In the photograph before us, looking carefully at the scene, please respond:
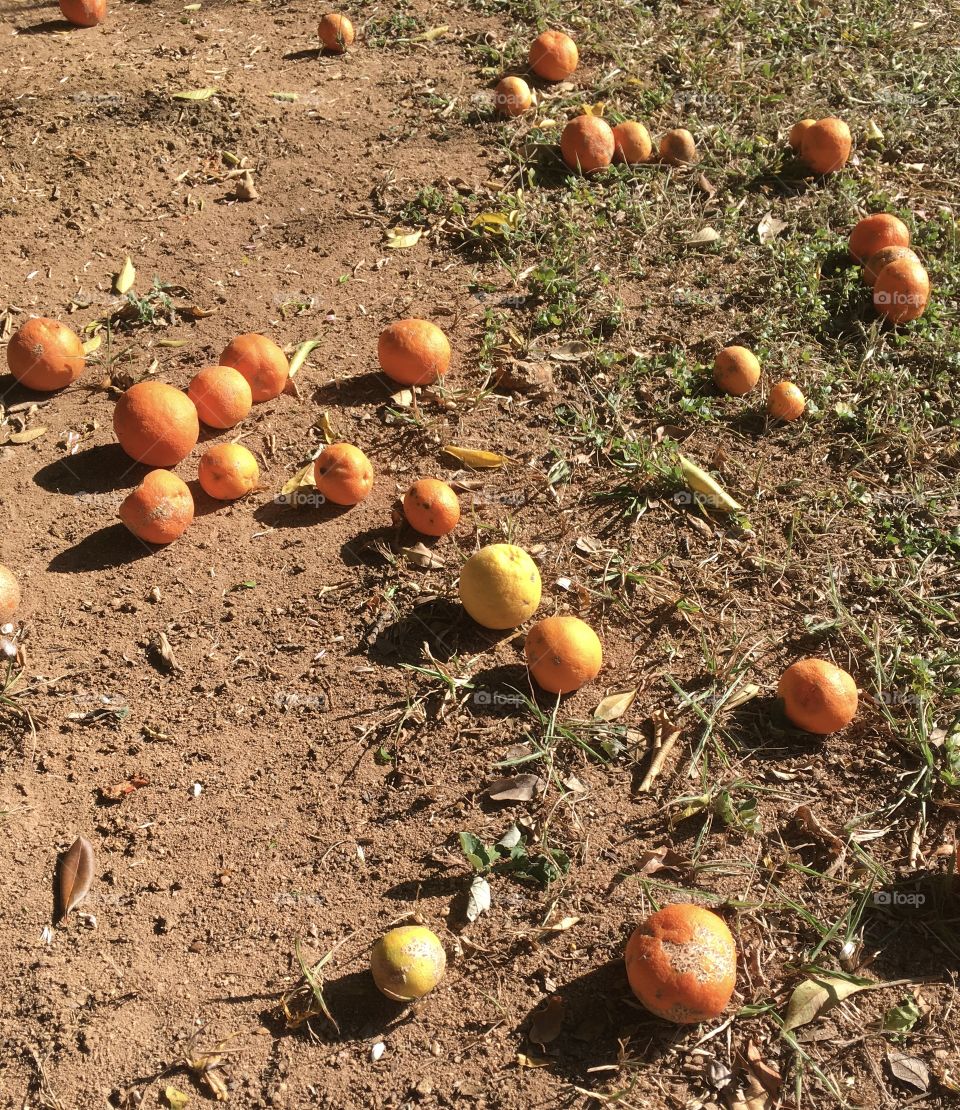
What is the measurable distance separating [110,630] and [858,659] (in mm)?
2992

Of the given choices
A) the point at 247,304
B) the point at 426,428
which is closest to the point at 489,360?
the point at 426,428

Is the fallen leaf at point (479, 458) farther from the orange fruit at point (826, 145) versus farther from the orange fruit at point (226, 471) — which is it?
the orange fruit at point (826, 145)

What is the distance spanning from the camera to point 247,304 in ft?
17.8

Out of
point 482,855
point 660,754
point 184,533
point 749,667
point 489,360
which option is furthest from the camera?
point 489,360

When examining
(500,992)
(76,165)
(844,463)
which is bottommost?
(500,992)

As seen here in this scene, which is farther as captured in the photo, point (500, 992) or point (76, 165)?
point (76, 165)

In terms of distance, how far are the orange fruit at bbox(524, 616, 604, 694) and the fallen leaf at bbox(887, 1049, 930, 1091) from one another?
1.54 meters

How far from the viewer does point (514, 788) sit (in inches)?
139

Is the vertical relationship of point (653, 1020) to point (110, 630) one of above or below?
below

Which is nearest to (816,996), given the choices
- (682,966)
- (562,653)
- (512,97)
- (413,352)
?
(682,966)

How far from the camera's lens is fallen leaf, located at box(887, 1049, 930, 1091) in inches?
116

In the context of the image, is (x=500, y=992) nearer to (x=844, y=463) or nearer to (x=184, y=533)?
(x=184, y=533)

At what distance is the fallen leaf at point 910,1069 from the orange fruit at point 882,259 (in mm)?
3877

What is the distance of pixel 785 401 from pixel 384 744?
8.34 feet
